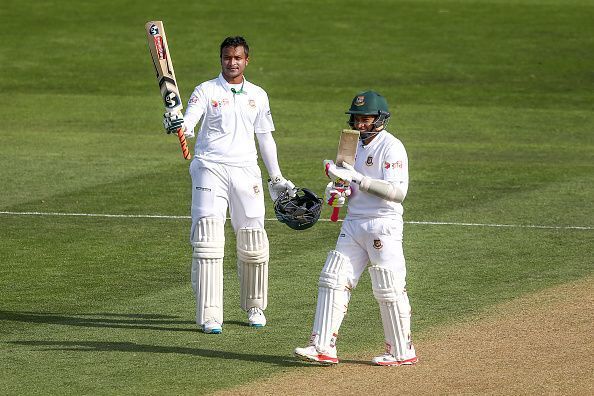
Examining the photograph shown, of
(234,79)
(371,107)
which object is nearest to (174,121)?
(234,79)

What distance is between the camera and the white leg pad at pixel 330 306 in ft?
33.7

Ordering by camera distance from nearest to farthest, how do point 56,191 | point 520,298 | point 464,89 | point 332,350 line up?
point 332,350 < point 520,298 < point 56,191 < point 464,89

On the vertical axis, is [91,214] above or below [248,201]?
below

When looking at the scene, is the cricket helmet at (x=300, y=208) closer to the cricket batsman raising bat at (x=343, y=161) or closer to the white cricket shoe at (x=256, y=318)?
the white cricket shoe at (x=256, y=318)

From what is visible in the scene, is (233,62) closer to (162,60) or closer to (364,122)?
(162,60)

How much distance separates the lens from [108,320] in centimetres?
1203

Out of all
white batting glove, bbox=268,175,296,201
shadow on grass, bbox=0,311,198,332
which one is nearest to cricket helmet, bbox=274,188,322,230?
white batting glove, bbox=268,175,296,201

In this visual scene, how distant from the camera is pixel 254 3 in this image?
39281mm

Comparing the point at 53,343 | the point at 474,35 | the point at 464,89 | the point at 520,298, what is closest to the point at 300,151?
the point at 464,89

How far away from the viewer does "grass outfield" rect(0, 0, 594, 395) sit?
11.4 m

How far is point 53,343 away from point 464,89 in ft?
65.9

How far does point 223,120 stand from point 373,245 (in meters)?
2.13

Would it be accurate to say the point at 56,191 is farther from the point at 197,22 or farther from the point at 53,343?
the point at 197,22

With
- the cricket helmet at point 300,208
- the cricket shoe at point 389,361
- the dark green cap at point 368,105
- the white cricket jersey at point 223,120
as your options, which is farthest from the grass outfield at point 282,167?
the dark green cap at point 368,105
